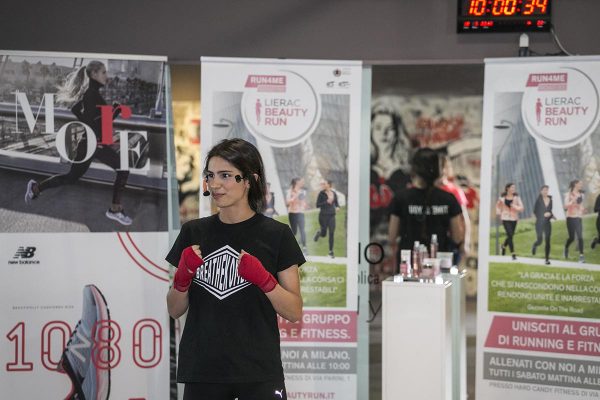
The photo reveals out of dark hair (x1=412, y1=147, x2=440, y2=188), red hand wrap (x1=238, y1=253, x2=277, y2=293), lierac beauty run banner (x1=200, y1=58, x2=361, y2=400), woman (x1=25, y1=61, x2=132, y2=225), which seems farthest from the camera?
dark hair (x1=412, y1=147, x2=440, y2=188)

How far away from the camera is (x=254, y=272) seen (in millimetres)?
2395

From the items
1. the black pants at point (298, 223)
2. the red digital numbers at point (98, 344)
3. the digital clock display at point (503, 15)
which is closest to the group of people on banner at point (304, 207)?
the black pants at point (298, 223)

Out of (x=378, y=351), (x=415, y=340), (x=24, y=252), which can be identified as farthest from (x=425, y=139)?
(x=24, y=252)

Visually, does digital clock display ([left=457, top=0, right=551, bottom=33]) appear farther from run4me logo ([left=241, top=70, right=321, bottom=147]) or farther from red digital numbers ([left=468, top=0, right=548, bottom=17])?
run4me logo ([left=241, top=70, right=321, bottom=147])

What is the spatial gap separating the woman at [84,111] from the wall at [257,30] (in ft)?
0.89

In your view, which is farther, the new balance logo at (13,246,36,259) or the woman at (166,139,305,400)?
the new balance logo at (13,246,36,259)

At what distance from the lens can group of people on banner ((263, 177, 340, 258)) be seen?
4430 mm

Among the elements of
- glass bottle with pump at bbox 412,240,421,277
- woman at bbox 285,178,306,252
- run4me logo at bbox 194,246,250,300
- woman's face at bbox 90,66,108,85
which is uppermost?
woman's face at bbox 90,66,108,85

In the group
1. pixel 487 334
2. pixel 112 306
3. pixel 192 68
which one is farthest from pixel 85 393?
pixel 487 334

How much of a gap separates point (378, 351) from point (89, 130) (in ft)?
11.5

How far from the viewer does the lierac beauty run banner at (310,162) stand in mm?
4410

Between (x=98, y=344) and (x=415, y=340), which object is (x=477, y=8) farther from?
(x=98, y=344)

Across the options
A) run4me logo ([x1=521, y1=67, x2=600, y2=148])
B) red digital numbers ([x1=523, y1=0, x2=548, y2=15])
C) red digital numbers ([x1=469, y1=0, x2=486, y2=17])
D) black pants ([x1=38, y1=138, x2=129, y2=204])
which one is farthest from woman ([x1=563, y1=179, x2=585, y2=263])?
black pants ([x1=38, y1=138, x2=129, y2=204])

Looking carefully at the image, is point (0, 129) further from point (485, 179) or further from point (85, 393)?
point (485, 179)
